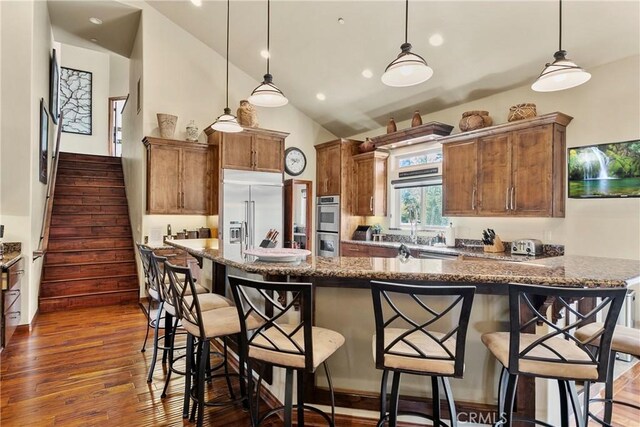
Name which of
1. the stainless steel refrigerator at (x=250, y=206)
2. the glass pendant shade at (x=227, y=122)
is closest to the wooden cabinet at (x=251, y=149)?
the stainless steel refrigerator at (x=250, y=206)

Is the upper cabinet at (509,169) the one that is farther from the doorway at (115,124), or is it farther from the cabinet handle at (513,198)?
the doorway at (115,124)

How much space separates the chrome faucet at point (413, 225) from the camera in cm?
550

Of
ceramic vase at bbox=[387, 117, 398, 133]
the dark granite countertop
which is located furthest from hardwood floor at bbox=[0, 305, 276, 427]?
ceramic vase at bbox=[387, 117, 398, 133]

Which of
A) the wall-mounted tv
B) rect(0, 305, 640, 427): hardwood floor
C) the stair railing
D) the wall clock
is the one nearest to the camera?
rect(0, 305, 640, 427): hardwood floor

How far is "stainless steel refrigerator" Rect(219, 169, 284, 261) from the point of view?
5.43 m

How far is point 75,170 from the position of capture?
269 inches

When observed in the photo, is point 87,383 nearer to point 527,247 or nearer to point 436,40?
point 527,247

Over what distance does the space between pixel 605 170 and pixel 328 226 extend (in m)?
4.05

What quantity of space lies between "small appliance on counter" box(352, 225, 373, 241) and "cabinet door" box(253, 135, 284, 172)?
5.70ft

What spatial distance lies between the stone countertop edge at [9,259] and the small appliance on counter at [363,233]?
459 cm

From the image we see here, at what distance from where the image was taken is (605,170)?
11.5 feet

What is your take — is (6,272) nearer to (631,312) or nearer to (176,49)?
(176,49)

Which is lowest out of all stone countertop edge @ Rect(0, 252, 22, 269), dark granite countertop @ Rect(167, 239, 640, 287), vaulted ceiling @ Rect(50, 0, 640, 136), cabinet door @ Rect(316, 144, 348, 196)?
stone countertop edge @ Rect(0, 252, 22, 269)

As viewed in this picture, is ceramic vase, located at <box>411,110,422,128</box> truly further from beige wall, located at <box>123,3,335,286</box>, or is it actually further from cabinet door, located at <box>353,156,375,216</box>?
beige wall, located at <box>123,3,335,286</box>
